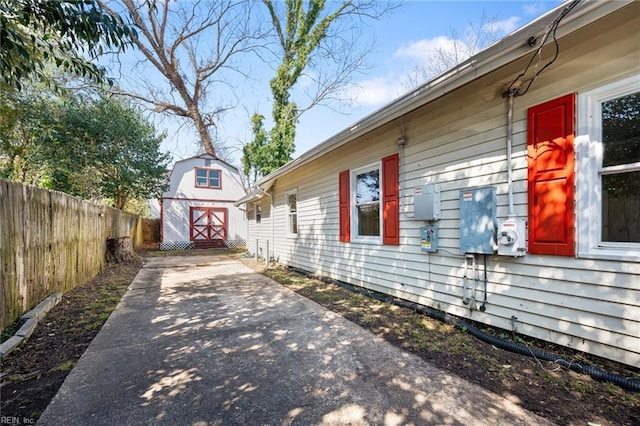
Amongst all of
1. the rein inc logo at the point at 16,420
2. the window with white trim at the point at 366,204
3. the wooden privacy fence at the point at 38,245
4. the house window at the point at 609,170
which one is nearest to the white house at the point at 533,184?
the house window at the point at 609,170

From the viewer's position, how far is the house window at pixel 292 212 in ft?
27.6

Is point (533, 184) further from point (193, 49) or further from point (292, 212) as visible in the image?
point (193, 49)

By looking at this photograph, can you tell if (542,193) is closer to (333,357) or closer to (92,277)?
→ (333,357)

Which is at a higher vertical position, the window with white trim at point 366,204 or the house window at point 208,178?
the house window at point 208,178

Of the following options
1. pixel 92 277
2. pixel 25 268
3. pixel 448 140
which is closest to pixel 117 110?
pixel 92 277

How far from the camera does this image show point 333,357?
282 centimetres

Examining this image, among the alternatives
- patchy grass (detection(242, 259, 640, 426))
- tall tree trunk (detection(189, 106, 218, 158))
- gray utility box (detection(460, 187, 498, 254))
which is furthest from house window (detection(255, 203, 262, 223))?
gray utility box (detection(460, 187, 498, 254))

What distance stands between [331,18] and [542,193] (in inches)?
547

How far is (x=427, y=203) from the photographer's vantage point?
3900 mm

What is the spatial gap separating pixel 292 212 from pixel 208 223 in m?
10.2

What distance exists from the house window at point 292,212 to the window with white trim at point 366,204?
2975 mm

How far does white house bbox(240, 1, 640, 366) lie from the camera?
7.71ft

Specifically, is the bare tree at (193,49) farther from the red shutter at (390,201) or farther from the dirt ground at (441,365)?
the dirt ground at (441,365)

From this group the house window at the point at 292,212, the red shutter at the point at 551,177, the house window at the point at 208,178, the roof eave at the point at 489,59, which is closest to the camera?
the roof eave at the point at 489,59
